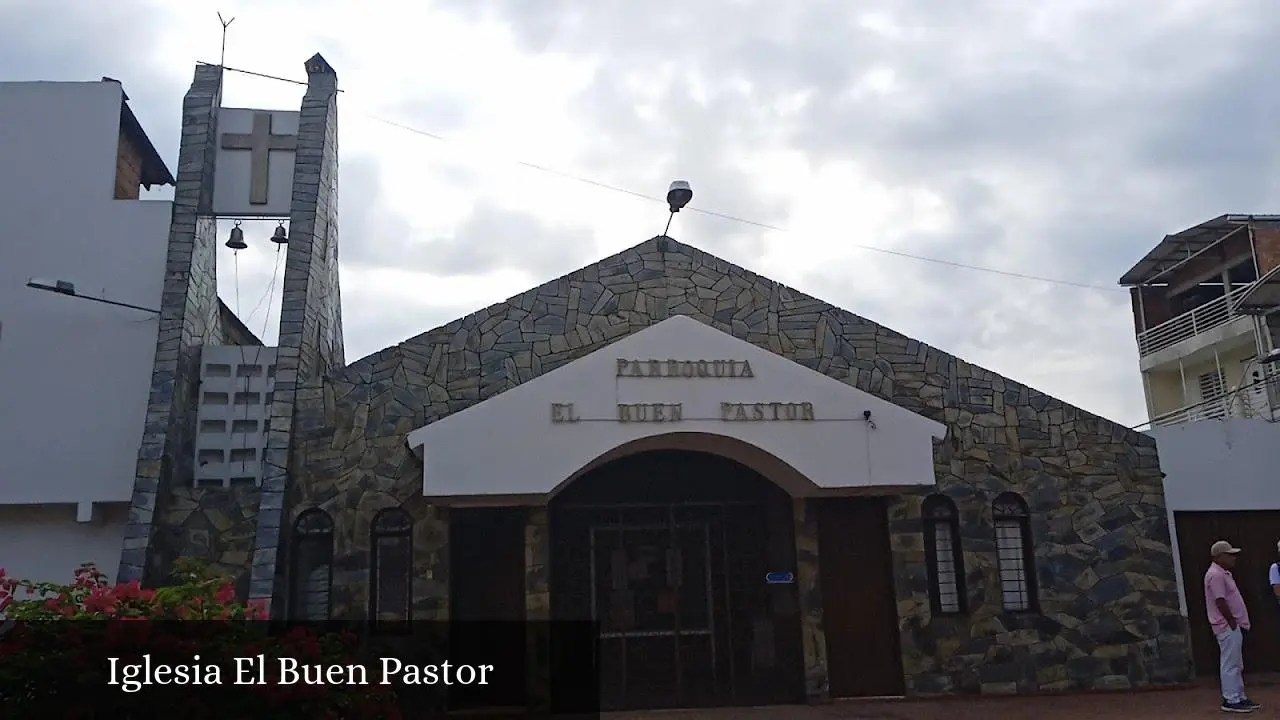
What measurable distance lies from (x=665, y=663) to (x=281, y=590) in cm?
419

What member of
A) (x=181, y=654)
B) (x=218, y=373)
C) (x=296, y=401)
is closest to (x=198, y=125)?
(x=218, y=373)

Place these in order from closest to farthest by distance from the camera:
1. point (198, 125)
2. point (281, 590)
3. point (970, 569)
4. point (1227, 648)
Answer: point (1227, 648)
point (281, 590)
point (970, 569)
point (198, 125)

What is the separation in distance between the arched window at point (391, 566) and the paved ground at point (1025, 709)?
2.50 m

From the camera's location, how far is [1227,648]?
32.4ft

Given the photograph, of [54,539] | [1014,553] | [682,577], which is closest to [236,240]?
[54,539]

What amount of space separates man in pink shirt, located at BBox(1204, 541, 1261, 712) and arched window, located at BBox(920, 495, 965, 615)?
2.64 m

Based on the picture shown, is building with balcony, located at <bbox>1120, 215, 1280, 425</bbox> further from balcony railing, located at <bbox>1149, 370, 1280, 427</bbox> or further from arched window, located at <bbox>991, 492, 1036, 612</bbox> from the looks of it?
arched window, located at <bbox>991, 492, 1036, 612</bbox>

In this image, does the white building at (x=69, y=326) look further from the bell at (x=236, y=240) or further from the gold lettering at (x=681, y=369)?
the gold lettering at (x=681, y=369)

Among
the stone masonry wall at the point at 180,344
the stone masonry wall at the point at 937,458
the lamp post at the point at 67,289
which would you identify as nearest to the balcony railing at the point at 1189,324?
the stone masonry wall at the point at 937,458

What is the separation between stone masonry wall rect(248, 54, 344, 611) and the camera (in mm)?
10969

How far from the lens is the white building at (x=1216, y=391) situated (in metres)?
13.3

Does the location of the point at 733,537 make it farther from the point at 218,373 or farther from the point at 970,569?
the point at 218,373
